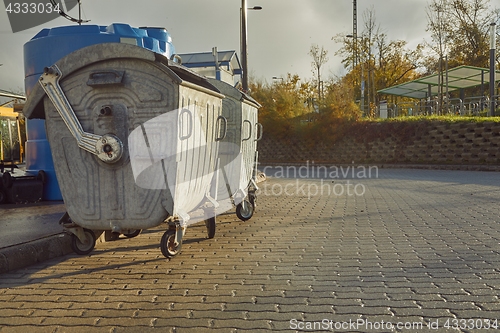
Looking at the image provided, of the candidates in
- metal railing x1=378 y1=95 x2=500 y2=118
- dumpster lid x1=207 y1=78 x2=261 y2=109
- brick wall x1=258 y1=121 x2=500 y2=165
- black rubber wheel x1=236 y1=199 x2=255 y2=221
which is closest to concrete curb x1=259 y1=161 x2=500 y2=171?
brick wall x1=258 y1=121 x2=500 y2=165

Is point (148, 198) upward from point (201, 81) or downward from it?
downward

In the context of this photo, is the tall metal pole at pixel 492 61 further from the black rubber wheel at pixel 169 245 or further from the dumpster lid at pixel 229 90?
the black rubber wheel at pixel 169 245

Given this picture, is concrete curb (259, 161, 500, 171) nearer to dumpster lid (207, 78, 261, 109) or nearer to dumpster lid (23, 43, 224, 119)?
dumpster lid (207, 78, 261, 109)

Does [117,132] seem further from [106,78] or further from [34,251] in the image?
[34,251]

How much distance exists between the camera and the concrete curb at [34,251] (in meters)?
4.53

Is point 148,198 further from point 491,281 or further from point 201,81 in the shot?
point 491,281

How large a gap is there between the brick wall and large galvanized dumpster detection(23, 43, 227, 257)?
58.8ft

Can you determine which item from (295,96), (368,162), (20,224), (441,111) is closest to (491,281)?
(20,224)

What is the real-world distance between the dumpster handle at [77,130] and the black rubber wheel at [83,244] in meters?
1.04

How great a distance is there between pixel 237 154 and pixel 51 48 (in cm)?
371

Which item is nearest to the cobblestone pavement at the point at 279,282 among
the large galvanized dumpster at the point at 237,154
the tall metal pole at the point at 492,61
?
the large galvanized dumpster at the point at 237,154

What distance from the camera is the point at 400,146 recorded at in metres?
22.4

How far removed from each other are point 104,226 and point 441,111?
2544 cm

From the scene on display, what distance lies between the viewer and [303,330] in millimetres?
3012
